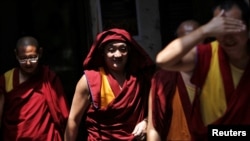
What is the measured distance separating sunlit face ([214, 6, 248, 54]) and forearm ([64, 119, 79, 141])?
1.61 metres

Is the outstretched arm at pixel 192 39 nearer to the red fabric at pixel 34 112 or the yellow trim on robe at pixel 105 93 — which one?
the yellow trim on robe at pixel 105 93

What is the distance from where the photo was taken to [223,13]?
113 inches

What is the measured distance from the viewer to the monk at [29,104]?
4285 millimetres

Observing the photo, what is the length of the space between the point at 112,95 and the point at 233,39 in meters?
1.38

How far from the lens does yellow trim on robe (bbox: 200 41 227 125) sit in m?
2.99

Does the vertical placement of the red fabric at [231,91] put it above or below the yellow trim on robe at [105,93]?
above

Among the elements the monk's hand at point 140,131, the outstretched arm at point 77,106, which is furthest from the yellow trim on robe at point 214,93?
the outstretched arm at point 77,106

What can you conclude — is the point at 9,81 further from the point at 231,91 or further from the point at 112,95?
the point at 231,91

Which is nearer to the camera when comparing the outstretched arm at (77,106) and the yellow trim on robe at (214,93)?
the yellow trim on robe at (214,93)

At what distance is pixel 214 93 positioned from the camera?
3.02 meters

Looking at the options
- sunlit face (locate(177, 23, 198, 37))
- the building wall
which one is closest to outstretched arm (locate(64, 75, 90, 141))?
sunlit face (locate(177, 23, 198, 37))

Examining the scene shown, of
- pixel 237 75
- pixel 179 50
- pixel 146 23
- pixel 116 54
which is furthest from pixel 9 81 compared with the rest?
pixel 237 75

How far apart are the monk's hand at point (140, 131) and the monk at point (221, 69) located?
90cm

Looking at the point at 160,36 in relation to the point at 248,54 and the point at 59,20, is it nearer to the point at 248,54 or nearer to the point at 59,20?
the point at 59,20
